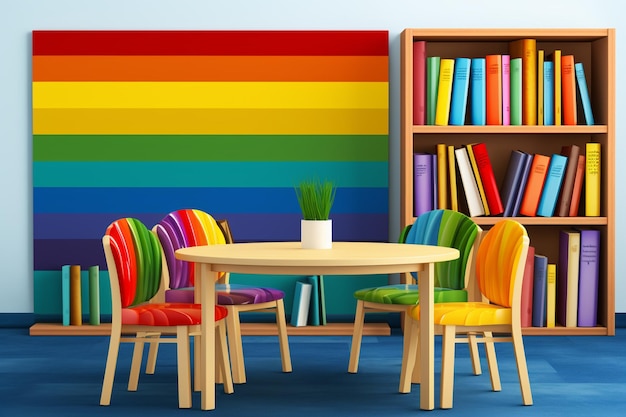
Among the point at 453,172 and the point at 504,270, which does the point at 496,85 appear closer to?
the point at 453,172

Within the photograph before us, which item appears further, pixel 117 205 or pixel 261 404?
pixel 117 205

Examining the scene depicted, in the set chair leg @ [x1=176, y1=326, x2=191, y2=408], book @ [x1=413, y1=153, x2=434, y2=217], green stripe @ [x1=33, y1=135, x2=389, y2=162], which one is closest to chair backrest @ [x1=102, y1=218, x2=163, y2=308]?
chair leg @ [x1=176, y1=326, x2=191, y2=408]

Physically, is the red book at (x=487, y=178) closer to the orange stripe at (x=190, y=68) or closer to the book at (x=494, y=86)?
the book at (x=494, y=86)

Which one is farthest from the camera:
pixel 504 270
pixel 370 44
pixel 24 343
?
pixel 370 44

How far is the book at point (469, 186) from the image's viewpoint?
5195 mm

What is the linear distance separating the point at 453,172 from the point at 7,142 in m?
2.50

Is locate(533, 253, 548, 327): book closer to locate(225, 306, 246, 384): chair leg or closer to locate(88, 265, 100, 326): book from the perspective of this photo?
locate(225, 306, 246, 384): chair leg

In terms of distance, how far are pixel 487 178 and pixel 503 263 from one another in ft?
5.47

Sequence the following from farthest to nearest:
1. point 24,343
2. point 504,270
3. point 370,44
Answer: point 370,44 < point 24,343 < point 504,270

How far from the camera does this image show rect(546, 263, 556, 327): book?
17.2ft

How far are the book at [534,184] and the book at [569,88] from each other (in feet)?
0.81

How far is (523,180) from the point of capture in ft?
17.1

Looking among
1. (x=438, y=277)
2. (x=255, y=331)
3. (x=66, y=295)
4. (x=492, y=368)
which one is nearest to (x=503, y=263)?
(x=492, y=368)

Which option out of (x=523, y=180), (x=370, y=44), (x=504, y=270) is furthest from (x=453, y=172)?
(x=504, y=270)
